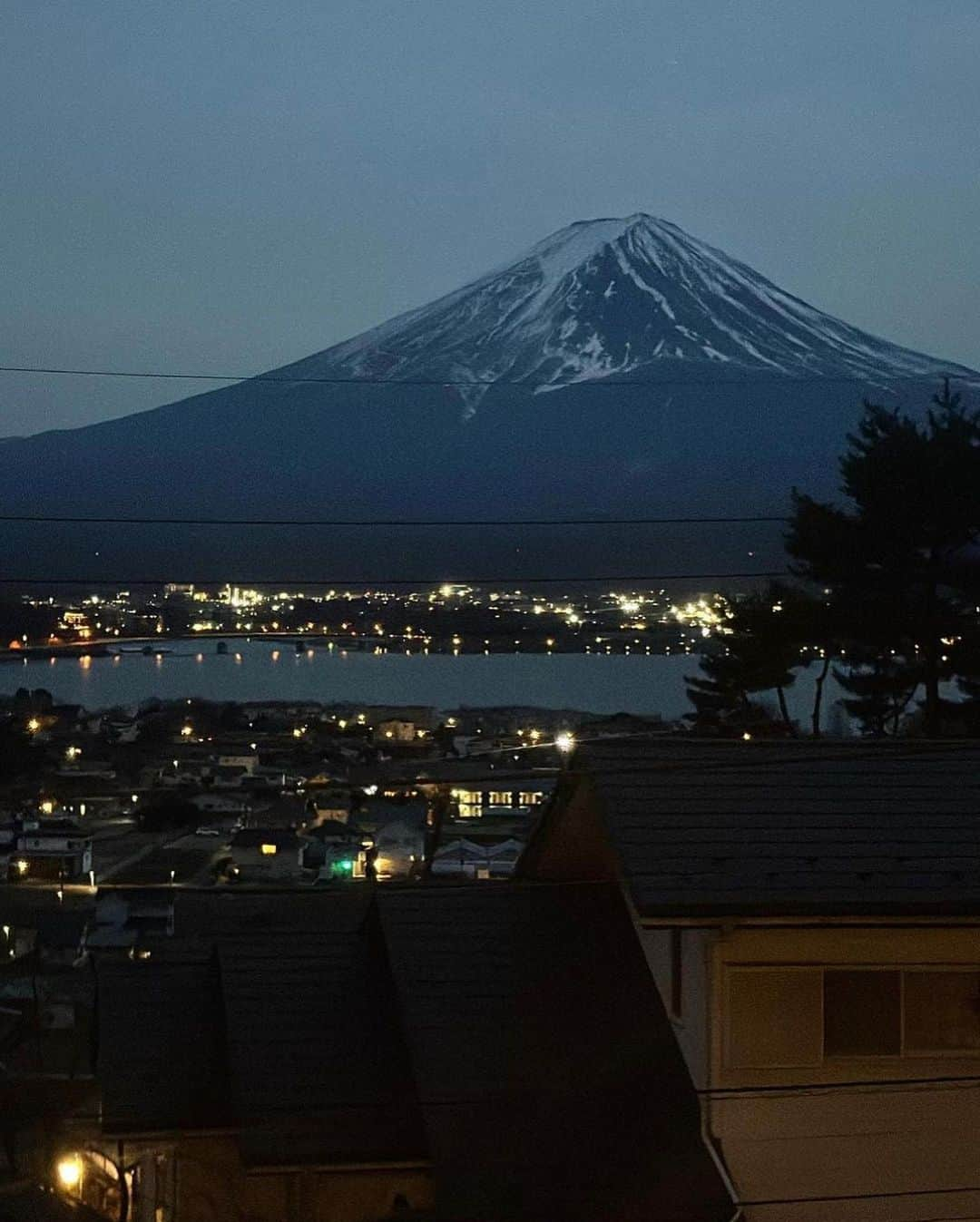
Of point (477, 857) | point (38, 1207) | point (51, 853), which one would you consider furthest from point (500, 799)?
point (38, 1207)

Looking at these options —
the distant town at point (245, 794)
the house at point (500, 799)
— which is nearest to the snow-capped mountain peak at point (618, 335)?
the distant town at point (245, 794)

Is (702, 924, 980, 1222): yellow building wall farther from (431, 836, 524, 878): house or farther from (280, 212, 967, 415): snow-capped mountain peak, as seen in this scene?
(280, 212, 967, 415): snow-capped mountain peak

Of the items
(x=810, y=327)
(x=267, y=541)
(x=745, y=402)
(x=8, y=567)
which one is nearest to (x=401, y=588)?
(x=8, y=567)

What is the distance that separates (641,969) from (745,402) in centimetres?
2684

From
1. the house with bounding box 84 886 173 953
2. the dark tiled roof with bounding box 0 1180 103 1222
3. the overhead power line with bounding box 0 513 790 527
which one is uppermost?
the overhead power line with bounding box 0 513 790 527

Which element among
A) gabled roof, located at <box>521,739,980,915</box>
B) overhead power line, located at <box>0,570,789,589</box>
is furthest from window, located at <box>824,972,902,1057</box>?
overhead power line, located at <box>0,570,789,589</box>

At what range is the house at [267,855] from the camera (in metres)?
13.6

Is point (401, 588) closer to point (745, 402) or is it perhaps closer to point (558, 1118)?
point (558, 1118)

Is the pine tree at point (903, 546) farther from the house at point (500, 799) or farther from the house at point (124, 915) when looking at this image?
the house at point (124, 915)

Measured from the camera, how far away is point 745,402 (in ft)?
103

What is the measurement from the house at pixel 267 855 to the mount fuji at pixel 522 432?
3544 mm

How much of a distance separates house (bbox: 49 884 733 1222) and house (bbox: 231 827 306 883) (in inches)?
304

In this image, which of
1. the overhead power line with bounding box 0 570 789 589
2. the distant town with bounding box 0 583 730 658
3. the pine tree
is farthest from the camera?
the pine tree

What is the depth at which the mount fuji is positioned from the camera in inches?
962
